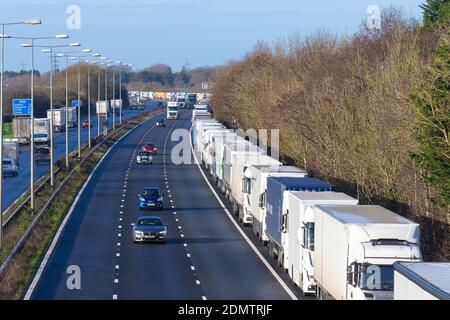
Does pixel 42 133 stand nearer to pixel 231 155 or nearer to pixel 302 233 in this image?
pixel 231 155

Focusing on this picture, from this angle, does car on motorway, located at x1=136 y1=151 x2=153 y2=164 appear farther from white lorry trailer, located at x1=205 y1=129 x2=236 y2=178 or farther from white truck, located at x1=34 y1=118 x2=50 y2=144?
white truck, located at x1=34 y1=118 x2=50 y2=144

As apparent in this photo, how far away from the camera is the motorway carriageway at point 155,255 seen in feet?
→ 102

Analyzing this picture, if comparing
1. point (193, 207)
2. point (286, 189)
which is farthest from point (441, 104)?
point (193, 207)

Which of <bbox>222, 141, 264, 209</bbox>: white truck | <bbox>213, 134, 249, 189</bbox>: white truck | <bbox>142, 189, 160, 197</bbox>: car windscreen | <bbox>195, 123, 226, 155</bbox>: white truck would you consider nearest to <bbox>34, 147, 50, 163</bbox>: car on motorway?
<bbox>195, 123, 226, 155</bbox>: white truck

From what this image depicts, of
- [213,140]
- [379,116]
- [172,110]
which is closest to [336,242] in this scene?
[379,116]

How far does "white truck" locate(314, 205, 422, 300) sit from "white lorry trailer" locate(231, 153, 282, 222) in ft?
67.7

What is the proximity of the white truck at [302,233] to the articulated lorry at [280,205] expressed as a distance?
0.62 meters

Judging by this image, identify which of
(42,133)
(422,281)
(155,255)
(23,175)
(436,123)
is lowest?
(23,175)

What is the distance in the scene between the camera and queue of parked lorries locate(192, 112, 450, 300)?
1948 centimetres

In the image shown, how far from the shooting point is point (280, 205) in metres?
35.2

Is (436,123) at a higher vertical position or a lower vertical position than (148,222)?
higher

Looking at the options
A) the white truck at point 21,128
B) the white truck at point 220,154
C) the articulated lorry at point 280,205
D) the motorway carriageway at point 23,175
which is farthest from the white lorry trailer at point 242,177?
the white truck at point 21,128

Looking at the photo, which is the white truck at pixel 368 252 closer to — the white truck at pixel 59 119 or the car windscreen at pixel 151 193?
the car windscreen at pixel 151 193

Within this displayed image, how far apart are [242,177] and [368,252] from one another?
24779 millimetres
